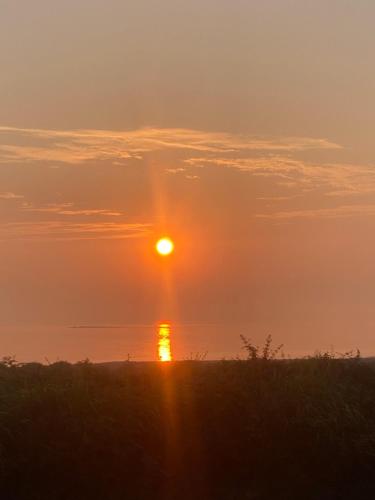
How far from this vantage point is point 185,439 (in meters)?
13.3

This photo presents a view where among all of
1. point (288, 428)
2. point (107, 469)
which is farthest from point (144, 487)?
point (288, 428)

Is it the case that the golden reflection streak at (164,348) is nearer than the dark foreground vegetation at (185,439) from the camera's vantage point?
No

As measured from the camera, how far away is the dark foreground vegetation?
12891 millimetres

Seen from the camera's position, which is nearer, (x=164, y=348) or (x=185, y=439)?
(x=185, y=439)

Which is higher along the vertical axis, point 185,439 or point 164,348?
point 164,348

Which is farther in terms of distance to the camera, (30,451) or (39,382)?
(39,382)

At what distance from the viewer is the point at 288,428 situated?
43.9 ft

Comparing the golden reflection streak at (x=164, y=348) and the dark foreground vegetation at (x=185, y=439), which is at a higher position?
the golden reflection streak at (x=164, y=348)

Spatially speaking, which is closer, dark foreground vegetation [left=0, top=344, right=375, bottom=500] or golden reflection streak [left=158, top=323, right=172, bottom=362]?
dark foreground vegetation [left=0, top=344, right=375, bottom=500]

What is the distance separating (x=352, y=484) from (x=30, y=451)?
4638mm

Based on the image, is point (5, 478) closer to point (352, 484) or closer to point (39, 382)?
point (39, 382)

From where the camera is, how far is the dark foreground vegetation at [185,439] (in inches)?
508

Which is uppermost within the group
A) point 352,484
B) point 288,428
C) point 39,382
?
point 39,382

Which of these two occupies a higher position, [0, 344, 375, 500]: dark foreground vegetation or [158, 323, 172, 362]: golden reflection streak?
[158, 323, 172, 362]: golden reflection streak
